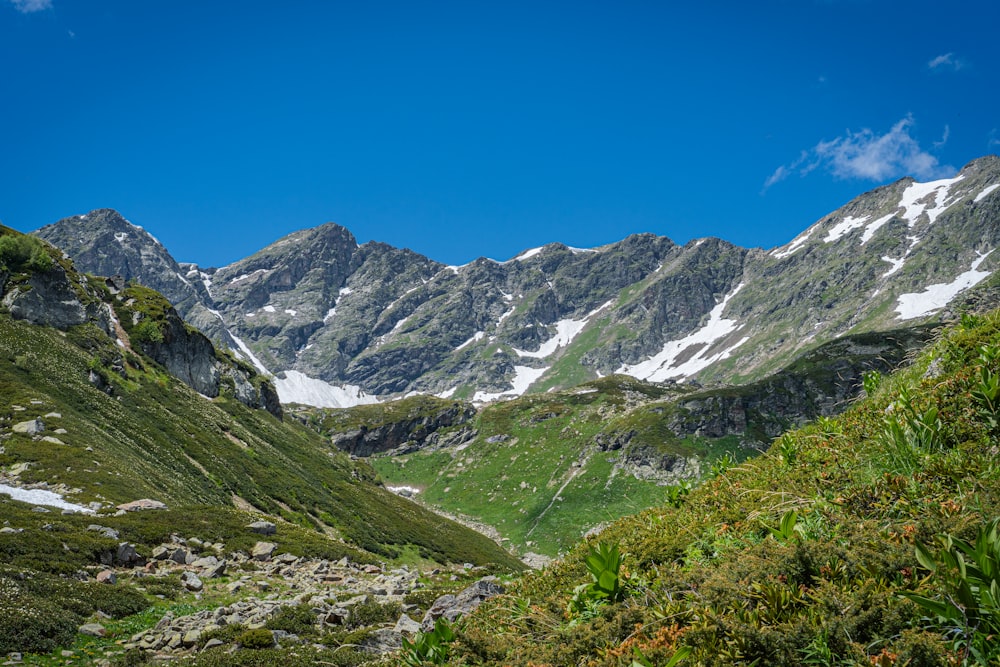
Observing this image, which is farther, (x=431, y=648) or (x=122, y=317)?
(x=122, y=317)

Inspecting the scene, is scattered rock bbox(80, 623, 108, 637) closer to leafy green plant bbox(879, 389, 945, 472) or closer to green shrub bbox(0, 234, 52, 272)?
leafy green plant bbox(879, 389, 945, 472)

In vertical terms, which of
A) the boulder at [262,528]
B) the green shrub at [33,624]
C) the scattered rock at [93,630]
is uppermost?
the boulder at [262,528]

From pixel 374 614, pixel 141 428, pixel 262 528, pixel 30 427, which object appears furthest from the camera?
pixel 141 428

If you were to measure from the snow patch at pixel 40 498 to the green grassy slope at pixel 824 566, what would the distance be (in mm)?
26611

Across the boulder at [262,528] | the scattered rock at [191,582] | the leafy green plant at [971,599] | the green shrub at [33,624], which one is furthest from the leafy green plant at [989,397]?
the boulder at [262,528]

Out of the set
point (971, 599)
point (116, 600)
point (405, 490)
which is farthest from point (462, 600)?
point (405, 490)

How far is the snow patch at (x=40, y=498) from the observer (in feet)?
80.7

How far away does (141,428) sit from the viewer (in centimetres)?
4441

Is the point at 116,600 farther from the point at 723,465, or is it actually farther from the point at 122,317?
the point at 122,317

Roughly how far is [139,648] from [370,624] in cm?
571

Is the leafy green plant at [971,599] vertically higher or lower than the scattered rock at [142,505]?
lower

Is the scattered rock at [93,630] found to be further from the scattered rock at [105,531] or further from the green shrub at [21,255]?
the green shrub at [21,255]

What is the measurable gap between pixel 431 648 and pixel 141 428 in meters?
48.3

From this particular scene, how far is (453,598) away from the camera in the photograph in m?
10.5
